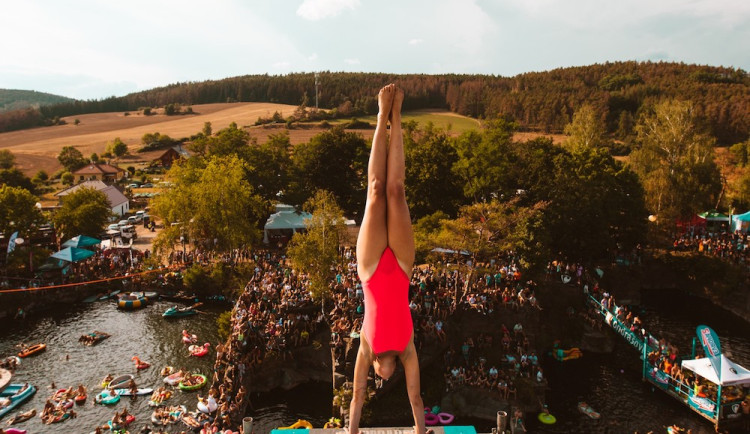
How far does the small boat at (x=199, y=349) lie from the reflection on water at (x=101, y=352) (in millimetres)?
369

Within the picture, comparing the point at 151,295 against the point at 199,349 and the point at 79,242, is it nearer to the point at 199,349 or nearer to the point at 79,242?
the point at 79,242

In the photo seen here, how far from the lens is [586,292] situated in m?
36.3

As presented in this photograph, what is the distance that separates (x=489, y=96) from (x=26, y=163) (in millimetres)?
103915

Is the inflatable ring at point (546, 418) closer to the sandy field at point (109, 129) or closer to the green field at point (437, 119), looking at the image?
the green field at point (437, 119)

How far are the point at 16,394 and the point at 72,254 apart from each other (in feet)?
58.1

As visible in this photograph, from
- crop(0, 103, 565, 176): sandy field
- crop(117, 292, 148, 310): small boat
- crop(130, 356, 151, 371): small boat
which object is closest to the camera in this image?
crop(130, 356, 151, 371): small boat

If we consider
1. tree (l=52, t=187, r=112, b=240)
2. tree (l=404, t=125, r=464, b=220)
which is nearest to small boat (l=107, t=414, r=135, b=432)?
tree (l=404, t=125, r=464, b=220)

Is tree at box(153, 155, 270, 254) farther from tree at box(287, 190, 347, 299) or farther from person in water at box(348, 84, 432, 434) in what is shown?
person in water at box(348, 84, 432, 434)

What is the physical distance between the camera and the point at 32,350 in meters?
Result: 33.5

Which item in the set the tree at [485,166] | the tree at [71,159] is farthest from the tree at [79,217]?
the tree at [71,159]

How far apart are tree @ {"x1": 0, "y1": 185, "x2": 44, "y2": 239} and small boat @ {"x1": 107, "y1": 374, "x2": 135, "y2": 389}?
79.6 ft

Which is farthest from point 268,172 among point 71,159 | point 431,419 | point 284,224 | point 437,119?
point 71,159

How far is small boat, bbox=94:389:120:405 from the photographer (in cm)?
2731

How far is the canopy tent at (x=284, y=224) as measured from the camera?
50031mm
